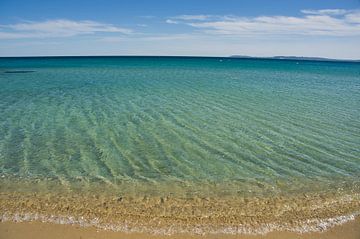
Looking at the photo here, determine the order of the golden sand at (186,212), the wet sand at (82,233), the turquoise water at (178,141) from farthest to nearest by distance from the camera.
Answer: the turquoise water at (178,141) → the golden sand at (186,212) → the wet sand at (82,233)

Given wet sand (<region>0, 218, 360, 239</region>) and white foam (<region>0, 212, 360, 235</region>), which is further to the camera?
white foam (<region>0, 212, 360, 235</region>)

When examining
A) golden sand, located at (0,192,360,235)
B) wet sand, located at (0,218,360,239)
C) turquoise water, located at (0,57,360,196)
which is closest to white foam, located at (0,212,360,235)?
golden sand, located at (0,192,360,235)

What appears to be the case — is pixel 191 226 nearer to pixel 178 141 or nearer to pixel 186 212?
pixel 186 212

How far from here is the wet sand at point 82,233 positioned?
6.63 metres

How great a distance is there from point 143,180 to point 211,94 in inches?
667

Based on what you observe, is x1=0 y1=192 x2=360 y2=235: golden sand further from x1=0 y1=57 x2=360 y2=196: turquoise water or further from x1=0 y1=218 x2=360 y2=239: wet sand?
x1=0 y1=57 x2=360 y2=196: turquoise water

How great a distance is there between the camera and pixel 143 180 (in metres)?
9.14

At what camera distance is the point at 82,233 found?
6.70m

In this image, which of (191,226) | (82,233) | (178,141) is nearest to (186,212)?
(191,226)

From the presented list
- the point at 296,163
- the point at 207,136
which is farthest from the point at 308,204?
the point at 207,136

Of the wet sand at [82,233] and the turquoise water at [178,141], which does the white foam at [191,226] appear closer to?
the wet sand at [82,233]

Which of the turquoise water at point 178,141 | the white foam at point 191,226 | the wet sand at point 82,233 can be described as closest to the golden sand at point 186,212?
the white foam at point 191,226

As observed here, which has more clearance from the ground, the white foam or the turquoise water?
the turquoise water

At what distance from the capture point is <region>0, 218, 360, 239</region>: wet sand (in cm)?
663
